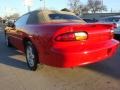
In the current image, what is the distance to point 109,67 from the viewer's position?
703 centimetres

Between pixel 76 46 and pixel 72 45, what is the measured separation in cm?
8

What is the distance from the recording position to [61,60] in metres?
5.58

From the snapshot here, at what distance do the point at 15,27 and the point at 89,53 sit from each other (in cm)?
365

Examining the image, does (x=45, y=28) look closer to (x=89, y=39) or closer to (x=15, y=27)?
(x=89, y=39)

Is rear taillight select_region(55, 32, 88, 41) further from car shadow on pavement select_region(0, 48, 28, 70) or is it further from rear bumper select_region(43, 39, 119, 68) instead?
car shadow on pavement select_region(0, 48, 28, 70)

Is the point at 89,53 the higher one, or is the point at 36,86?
the point at 89,53

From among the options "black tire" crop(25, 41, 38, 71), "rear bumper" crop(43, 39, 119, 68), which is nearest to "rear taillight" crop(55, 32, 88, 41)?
"rear bumper" crop(43, 39, 119, 68)

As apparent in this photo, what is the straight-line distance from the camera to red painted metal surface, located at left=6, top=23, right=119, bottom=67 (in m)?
5.56

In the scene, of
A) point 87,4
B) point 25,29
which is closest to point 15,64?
point 25,29

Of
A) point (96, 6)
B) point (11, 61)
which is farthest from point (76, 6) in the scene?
point (11, 61)

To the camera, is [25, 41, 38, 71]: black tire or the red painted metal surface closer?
the red painted metal surface

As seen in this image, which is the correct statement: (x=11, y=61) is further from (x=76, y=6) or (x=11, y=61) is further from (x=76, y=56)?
(x=76, y=6)

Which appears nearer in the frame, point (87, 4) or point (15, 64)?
point (15, 64)

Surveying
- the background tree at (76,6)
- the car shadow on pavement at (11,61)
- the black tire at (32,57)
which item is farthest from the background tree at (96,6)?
the black tire at (32,57)
